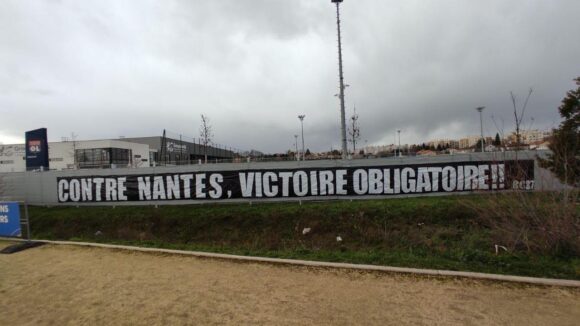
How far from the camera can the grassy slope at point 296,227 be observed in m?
8.65

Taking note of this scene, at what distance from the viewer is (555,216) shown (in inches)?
240

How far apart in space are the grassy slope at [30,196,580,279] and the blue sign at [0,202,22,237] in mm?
1856

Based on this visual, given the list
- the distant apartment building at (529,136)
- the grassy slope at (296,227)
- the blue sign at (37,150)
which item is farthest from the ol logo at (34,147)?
the distant apartment building at (529,136)

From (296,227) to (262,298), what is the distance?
27.0ft

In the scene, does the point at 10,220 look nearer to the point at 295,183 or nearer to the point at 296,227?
the point at 296,227

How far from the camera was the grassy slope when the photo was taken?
8648 mm

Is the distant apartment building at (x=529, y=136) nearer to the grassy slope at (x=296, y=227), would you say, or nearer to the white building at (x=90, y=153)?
the grassy slope at (x=296, y=227)

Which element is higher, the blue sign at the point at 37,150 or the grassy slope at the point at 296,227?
the blue sign at the point at 37,150

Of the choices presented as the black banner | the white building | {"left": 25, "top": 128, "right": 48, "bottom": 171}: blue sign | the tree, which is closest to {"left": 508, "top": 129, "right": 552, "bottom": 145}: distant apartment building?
the tree

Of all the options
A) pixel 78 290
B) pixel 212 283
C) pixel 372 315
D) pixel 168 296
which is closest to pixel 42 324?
pixel 78 290

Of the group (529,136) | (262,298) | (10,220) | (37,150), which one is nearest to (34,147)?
(37,150)

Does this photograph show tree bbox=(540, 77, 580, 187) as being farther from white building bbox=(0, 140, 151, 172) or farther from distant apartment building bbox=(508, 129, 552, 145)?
white building bbox=(0, 140, 151, 172)

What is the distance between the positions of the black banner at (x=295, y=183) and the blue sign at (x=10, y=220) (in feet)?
23.2

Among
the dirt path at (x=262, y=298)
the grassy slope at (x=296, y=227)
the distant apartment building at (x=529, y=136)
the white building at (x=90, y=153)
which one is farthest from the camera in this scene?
the white building at (x=90, y=153)
